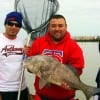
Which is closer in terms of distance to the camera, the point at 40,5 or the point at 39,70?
the point at 39,70

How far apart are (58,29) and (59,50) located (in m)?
0.34

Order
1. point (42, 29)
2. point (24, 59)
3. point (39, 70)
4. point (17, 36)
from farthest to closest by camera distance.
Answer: point (42, 29), point (17, 36), point (24, 59), point (39, 70)

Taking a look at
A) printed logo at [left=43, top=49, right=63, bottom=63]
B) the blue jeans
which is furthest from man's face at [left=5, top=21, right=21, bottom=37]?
the blue jeans

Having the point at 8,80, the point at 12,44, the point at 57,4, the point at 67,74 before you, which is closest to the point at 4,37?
the point at 12,44

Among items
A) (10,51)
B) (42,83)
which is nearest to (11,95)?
(10,51)

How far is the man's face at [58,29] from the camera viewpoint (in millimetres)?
6574

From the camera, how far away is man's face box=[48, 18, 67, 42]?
657 centimetres

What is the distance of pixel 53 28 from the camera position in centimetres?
660

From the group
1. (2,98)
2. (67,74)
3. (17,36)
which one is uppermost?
(17,36)

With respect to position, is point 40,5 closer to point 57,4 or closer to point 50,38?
point 57,4

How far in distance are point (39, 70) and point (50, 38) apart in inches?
26.6

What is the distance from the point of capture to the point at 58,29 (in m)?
6.55

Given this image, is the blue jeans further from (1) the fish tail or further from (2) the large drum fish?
(1) the fish tail

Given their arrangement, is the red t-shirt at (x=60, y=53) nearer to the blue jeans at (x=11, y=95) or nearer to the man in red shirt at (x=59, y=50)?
the man in red shirt at (x=59, y=50)
